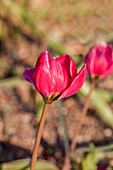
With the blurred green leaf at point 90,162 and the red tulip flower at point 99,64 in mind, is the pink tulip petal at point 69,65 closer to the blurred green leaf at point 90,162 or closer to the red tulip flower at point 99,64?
the red tulip flower at point 99,64

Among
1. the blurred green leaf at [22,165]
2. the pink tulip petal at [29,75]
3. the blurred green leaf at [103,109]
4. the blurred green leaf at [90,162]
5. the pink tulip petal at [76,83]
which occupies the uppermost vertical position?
the pink tulip petal at [29,75]

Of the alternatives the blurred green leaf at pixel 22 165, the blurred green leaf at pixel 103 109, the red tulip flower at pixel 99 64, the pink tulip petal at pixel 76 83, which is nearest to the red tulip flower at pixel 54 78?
the pink tulip petal at pixel 76 83

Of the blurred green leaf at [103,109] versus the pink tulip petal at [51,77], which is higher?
the pink tulip petal at [51,77]

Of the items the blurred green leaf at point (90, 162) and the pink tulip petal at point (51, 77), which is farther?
the blurred green leaf at point (90, 162)

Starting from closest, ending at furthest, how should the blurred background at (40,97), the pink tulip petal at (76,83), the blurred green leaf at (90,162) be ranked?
the pink tulip petal at (76,83)
the blurred green leaf at (90,162)
the blurred background at (40,97)

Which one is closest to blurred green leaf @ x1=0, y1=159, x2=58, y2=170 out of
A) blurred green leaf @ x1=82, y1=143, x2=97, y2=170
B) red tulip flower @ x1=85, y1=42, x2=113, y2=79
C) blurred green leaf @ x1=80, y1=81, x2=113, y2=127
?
blurred green leaf @ x1=82, y1=143, x2=97, y2=170

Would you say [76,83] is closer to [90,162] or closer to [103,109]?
[90,162]

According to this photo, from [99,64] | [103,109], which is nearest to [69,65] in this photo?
[99,64]

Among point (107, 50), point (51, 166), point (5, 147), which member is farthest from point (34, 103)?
point (107, 50)
